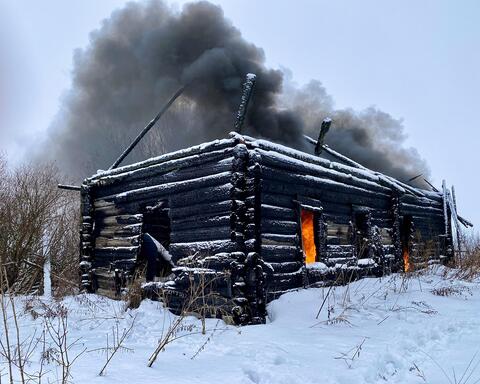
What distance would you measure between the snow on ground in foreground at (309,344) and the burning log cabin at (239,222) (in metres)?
0.78

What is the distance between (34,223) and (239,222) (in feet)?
40.3

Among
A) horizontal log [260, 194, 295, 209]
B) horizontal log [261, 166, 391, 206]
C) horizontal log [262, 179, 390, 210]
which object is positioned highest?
horizontal log [261, 166, 391, 206]

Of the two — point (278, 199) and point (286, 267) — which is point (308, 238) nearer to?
point (286, 267)

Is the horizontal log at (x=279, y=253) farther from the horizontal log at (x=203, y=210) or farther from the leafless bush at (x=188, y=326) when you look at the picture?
the leafless bush at (x=188, y=326)

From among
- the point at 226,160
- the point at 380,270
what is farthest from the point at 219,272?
the point at 380,270

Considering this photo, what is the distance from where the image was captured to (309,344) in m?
5.23

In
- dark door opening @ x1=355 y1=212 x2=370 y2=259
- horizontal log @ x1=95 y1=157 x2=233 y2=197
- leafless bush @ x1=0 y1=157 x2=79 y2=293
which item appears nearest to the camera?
horizontal log @ x1=95 y1=157 x2=233 y2=197

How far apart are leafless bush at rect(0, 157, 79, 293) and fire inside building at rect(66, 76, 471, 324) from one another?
600 cm

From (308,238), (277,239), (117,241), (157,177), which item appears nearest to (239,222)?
(277,239)

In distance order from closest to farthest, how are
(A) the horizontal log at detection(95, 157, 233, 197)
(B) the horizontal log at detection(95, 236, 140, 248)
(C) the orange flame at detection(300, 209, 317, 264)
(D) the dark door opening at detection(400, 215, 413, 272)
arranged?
(A) the horizontal log at detection(95, 157, 233, 197)
(B) the horizontal log at detection(95, 236, 140, 248)
(C) the orange flame at detection(300, 209, 317, 264)
(D) the dark door opening at detection(400, 215, 413, 272)

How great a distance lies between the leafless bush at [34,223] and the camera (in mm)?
16094

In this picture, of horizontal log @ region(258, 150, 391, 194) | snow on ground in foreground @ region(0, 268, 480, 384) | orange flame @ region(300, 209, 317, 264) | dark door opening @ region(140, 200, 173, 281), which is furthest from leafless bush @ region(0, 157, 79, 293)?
horizontal log @ region(258, 150, 391, 194)

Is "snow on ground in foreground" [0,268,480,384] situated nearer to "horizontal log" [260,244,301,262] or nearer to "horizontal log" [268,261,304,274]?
"horizontal log" [268,261,304,274]

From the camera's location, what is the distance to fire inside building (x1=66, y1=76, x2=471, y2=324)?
7.81 m
